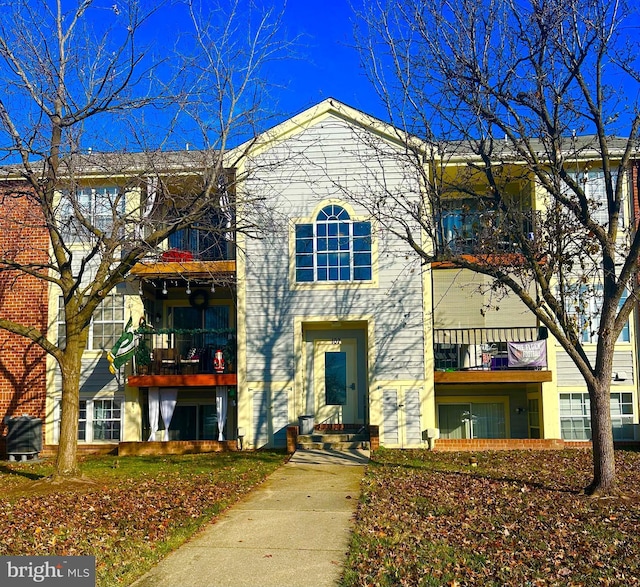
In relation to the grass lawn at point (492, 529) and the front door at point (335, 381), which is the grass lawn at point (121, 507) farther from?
the front door at point (335, 381)

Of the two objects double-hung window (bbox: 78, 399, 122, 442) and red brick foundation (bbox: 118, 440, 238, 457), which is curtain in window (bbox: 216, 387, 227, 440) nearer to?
red brick foundation (bbox: 118, 440, 238, 457)

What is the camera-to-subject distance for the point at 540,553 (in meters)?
8.05

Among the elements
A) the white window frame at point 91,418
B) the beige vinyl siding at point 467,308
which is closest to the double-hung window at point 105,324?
the white window frame at point 91,418

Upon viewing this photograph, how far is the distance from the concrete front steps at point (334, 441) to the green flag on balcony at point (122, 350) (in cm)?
482

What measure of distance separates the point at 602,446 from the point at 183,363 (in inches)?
439

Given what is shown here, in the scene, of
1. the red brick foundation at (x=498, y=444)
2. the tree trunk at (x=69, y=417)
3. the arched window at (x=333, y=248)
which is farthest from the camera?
the arched window at (x=333, y=248)

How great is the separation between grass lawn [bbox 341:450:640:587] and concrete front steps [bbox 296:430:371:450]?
2635 millimetres

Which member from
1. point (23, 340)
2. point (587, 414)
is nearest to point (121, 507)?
point (23, 340)

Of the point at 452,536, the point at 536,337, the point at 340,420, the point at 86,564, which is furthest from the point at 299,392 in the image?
the point at 86,564

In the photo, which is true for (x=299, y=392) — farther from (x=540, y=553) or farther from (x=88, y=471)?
(x=540, y=553)

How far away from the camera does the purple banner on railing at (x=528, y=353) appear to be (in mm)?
17906

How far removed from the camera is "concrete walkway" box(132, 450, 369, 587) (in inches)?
288

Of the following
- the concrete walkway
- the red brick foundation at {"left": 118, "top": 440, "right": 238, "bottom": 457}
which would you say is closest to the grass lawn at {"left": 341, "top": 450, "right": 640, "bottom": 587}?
the concrete walkway

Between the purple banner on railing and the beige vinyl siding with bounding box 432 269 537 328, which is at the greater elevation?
the beige vinyl siding with bounding box 432 269 537 328
